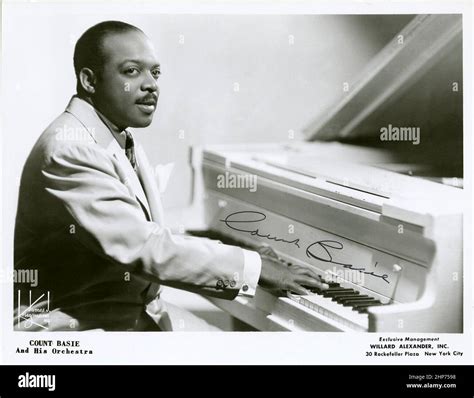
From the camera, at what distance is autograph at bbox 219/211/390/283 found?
6.76 ft

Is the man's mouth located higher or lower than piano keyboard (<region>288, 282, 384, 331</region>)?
higher

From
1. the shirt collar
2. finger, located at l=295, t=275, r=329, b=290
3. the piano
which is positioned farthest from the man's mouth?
finger, located at l=295, t=275, r=329, b=290

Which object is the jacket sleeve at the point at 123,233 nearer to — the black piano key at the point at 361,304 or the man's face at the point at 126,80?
the man's face at the point at 126,80

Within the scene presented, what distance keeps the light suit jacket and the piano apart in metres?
0.27

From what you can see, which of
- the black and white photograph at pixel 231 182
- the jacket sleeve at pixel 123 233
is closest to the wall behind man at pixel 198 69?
the black and white photograph at pixel 231 182

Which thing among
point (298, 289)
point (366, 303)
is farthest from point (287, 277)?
point (366, 303)

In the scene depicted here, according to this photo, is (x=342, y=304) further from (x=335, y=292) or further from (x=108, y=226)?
(x=108, y=226)

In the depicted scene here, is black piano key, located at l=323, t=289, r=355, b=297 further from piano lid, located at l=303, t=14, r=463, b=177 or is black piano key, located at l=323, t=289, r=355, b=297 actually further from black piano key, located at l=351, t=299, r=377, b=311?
piano lid, located at l=303, t=14, r=463, b=177

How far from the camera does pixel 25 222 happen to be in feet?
7.23

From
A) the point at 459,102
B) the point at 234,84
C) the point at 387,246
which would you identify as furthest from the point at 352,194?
the point at 234,84

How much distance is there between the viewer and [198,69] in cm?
257

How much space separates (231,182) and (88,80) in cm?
63

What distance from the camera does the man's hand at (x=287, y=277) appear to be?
205 centimetres
